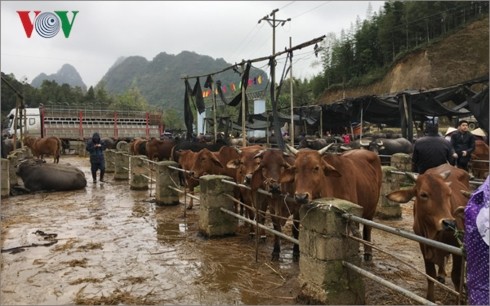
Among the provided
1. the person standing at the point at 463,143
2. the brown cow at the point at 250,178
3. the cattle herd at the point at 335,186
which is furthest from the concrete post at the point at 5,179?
the person standing at the point at 463,143

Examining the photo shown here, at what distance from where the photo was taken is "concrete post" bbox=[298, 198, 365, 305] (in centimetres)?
402

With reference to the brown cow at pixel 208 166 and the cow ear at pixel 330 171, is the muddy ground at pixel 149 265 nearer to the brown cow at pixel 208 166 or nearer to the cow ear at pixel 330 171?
the brown cow at pixel 208 166

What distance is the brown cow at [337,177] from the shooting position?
4727 mm

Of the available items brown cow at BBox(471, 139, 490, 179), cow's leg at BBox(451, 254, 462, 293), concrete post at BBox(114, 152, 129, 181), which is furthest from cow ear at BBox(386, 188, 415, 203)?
concrete post at BBox(114, 152, 129, 181)

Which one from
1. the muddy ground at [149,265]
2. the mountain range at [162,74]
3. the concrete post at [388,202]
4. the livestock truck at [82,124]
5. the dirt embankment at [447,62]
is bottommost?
the muddy ground at [149,265]

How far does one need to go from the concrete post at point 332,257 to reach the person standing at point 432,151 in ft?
11.1

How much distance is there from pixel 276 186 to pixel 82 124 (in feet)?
85.1

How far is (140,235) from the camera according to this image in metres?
7.29

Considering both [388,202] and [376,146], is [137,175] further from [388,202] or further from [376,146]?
[376,146]

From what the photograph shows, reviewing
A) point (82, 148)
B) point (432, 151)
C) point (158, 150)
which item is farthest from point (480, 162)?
point (82, 148)

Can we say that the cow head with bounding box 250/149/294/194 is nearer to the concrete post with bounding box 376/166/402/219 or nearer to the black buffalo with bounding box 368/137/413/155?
the concrete post with bounding box 376/166/402/219

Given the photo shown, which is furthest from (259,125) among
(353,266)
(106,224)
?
(353,266)

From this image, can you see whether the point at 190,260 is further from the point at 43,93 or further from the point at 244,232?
the point at 43,93

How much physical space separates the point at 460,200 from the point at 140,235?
5.10m
